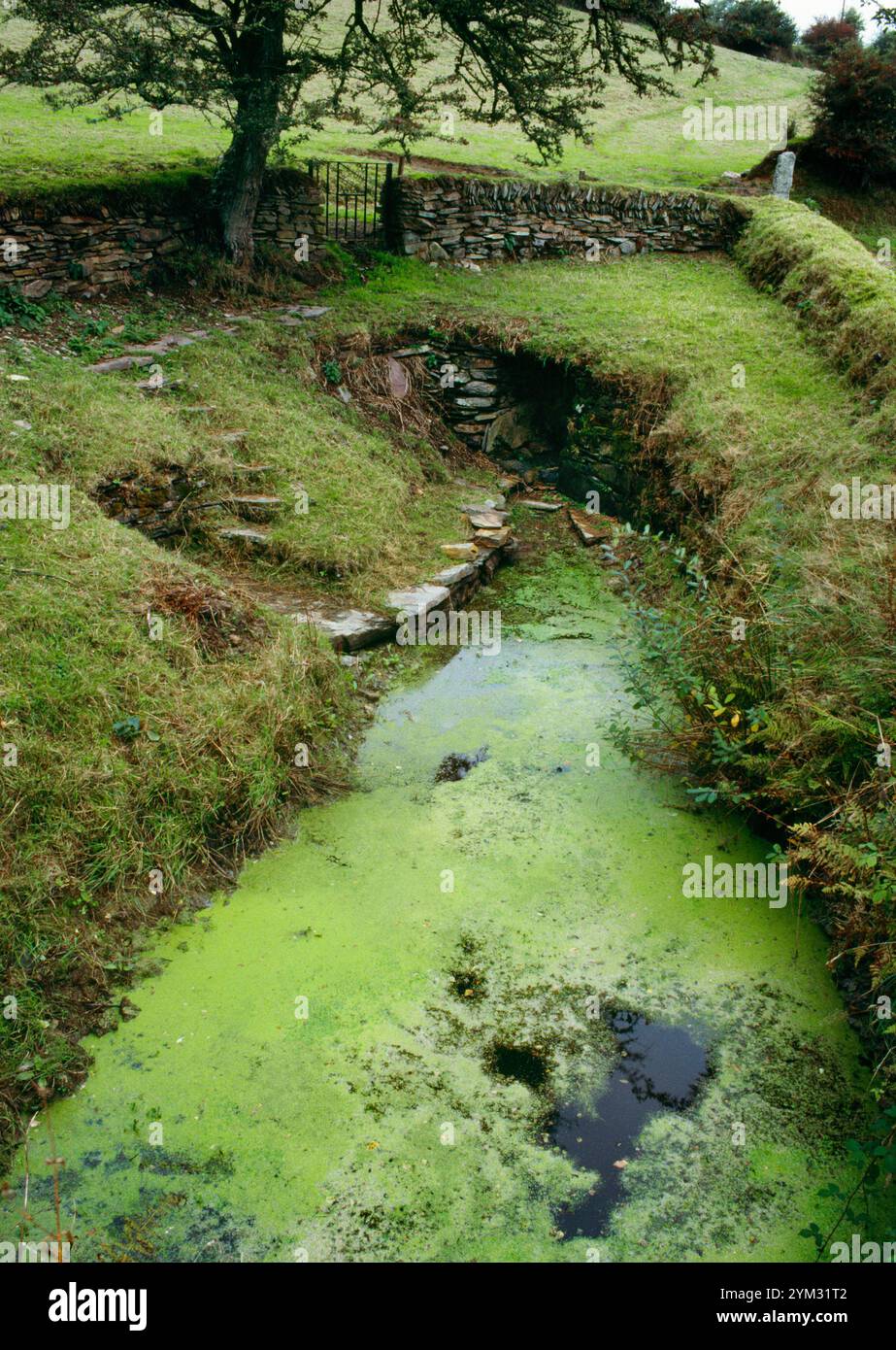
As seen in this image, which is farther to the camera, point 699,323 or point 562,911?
point 699,323

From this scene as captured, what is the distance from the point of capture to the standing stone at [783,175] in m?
15.7

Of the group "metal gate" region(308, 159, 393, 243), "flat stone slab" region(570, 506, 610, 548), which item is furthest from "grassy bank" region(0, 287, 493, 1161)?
"metal gate" region(308, 159, 393, 243)

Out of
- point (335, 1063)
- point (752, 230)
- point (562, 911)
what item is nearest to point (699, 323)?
point (752, 230)

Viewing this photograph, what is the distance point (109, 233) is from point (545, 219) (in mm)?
6732

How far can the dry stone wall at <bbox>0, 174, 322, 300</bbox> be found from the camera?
356 inches

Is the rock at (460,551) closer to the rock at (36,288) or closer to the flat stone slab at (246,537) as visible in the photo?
the flat stone slab at (246,537)

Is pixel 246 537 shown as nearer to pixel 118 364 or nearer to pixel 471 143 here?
pixel 118 364

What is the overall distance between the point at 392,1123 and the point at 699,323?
10.3 m

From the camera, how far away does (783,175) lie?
15.8 metres

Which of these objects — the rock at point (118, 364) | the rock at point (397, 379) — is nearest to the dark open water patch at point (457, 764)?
the rock at point (118, 364)

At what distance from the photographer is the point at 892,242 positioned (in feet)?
53.0

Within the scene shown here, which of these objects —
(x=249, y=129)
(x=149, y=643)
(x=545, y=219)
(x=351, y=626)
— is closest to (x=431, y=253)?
(x=545, y=219)

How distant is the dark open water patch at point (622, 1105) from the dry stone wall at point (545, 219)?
11.4 meters
